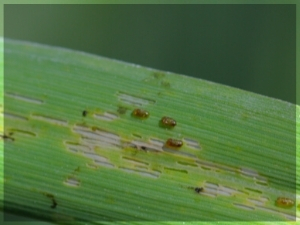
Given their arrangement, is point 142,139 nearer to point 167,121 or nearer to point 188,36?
point 167,121

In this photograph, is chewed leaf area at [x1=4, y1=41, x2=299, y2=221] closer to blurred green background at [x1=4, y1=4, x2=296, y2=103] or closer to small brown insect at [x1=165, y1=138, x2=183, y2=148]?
small brown insect at [x1=165, y1=138, x2=183, y2=148]

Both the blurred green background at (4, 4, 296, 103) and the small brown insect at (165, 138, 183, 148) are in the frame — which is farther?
the blurred green background at (4, 4, 296, 103)

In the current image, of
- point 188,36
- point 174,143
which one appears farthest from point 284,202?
point 188,36

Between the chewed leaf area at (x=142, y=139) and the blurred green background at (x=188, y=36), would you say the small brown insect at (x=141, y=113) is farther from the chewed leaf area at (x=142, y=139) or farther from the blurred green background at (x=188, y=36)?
the blurred green background at (x=188, y=36)

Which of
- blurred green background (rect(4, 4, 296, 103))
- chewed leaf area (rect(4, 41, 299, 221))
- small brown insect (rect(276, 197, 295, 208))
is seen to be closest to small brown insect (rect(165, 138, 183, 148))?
chewed leaf area (rect(4, 41, 299, 221))

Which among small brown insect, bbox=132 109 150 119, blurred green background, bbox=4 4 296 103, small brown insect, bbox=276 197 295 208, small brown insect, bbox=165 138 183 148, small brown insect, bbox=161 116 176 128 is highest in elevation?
blurred green background, bbox=4 4 296 103

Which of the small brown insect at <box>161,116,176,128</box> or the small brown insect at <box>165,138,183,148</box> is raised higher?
the small brown insect at <box>161,116,176,128</box>

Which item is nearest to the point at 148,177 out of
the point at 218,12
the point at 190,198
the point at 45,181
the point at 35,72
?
the point at 190,198
